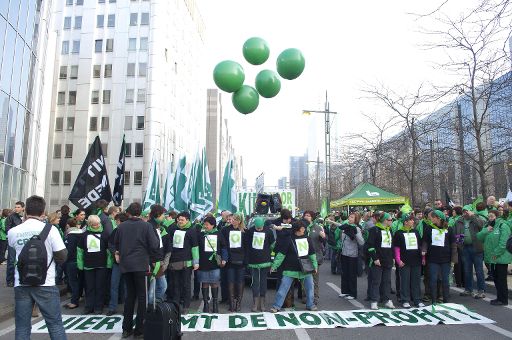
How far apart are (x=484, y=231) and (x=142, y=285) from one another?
7194mm

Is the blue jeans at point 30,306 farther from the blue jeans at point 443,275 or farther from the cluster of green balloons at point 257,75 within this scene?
the cluster of green balloons at point 257,75

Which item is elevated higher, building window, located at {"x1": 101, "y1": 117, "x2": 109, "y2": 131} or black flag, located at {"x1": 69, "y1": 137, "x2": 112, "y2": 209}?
building window, located at {"x1": 101, "y1": 117, "x2": 109, "y2": 131}

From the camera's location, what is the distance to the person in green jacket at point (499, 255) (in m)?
8.54

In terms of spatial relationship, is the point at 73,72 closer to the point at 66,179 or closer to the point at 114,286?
the point at 66,179

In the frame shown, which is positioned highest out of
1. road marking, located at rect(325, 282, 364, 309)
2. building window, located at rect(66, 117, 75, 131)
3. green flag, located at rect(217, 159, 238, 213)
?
building window, located at rect(66, 117, 75, 131)

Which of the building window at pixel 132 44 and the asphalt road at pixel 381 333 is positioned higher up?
the building window at pixel 132 44

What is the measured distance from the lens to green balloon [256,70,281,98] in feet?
38.9

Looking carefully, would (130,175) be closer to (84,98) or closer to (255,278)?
(84,98)

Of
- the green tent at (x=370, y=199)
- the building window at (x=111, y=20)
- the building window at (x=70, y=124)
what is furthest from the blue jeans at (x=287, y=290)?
the building window at (x=111, y=20)

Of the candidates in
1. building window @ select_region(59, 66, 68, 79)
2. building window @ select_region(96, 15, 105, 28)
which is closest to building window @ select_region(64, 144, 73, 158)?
building window @ select_region(59, 66, 68, 79)

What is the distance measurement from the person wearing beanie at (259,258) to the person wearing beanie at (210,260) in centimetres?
53

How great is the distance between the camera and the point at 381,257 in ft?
29.4

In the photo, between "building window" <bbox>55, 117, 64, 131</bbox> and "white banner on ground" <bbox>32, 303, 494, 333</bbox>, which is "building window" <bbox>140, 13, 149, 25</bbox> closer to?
"building window" <bbox>55, 117, 64, 131</bbox>

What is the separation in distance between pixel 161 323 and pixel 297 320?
3.03 meters
